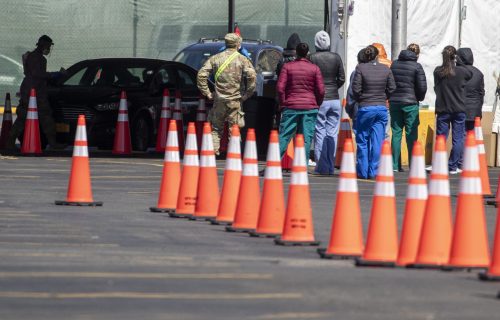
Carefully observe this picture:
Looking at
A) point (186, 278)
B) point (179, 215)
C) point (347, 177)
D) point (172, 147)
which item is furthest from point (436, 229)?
point (172, 147)

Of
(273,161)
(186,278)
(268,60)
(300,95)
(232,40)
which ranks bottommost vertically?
(186,278)

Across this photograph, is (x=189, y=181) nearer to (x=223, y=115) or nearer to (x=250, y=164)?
(x=250, y=164)

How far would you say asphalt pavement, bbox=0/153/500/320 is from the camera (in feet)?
32.6

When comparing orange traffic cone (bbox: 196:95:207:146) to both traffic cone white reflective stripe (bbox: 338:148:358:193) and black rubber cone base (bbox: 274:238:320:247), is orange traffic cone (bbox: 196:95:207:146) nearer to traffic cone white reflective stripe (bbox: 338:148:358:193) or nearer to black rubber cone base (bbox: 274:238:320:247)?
black rubber cone base (bbox: 274:238:320:247)

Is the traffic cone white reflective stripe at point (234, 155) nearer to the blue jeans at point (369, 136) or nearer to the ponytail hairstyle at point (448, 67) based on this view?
the blue jeans at point (369, 136)

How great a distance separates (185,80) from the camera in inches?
1155

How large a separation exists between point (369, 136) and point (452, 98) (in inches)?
79.0

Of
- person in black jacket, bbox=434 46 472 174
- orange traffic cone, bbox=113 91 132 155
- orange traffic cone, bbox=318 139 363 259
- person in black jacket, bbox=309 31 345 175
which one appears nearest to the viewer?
orange traffic cone, bbox=318 139 363 259


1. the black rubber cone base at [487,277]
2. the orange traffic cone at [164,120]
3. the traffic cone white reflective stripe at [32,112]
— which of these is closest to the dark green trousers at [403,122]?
the orange traffic cone at [164,120]

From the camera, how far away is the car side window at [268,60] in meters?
30.4

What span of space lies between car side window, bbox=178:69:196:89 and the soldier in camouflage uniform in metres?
5.32

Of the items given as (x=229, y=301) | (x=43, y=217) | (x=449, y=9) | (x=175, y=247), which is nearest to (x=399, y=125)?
(x=449, y=9)

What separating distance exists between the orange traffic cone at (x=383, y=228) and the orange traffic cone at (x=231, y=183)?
3.26 metres

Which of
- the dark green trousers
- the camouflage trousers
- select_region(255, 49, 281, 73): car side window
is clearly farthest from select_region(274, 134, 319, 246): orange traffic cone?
select_region(255, 49, 281, 73): car side window
